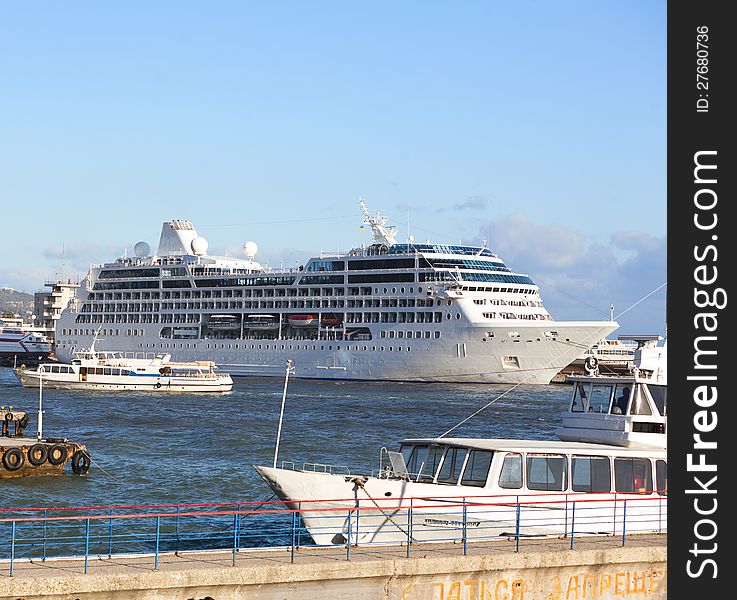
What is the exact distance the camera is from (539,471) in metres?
21.2

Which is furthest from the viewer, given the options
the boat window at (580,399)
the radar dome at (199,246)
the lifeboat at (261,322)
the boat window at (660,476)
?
the radar dome at (199,246)

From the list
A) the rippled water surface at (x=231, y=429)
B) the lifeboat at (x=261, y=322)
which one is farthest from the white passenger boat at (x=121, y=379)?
the lifeboat at (x=261, y=322)

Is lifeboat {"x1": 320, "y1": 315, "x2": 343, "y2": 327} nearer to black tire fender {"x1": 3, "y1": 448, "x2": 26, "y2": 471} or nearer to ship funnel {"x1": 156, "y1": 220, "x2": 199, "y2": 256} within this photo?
ship funnel {"x1": 156, "y1": 220, "x2": 199, "y2": 256}

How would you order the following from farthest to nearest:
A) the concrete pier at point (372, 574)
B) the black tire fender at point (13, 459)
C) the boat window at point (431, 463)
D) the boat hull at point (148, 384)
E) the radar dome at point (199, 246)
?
the radar dome at point (199, 246)
the boat hull at point (148, 384)
the black tire fender at point (13, 459)
the boat window at point (431, 463)
the concrete pier at point (372, 574)

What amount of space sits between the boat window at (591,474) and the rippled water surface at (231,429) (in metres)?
14.3

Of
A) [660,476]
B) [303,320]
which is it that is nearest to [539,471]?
[660,476]

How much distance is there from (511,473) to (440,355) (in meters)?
76.7

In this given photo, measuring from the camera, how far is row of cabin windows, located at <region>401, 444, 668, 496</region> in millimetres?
21078

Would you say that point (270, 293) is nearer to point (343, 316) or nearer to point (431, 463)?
point (343, 316)

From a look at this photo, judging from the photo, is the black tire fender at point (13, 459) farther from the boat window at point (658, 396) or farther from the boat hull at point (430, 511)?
the boat window at point (658, 396)

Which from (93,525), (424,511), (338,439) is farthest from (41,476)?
(424,511)

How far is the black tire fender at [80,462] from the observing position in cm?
4000
